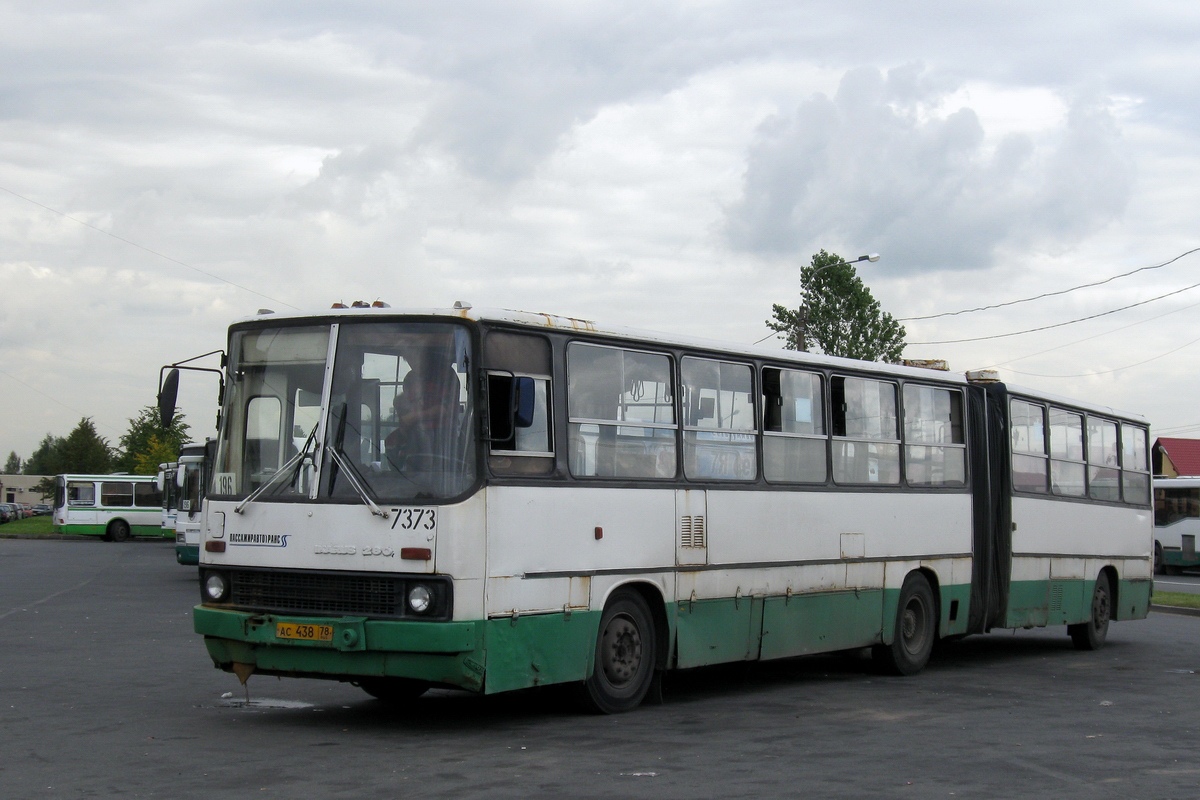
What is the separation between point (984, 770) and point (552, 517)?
3476mm

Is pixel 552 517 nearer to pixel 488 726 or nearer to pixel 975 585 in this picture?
pixel 488 726

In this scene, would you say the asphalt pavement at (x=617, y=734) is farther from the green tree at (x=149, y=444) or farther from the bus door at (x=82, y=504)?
the green tree at (x=149, y=444)

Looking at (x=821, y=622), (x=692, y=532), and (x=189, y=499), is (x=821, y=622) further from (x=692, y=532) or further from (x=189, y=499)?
(x=189, y=499)

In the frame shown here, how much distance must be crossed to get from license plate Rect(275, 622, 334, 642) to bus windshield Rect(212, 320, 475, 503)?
35.0 inches

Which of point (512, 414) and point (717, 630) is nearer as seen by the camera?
point (512, 414)

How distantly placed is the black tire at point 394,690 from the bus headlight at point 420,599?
5.54ft

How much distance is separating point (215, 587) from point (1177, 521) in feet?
126

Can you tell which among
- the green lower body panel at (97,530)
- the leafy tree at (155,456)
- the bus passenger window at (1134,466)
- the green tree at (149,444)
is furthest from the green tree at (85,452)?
the bus passenger window at (1134,466)

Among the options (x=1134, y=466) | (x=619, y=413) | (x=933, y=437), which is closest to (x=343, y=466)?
(x=619, y=413)

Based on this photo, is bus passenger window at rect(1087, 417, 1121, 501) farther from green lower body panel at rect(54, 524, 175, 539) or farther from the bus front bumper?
green lower body panel at rect(54, 524, 175, 539)

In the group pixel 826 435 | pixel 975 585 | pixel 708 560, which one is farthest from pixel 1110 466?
pixel 708 560

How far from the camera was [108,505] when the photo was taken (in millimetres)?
61844

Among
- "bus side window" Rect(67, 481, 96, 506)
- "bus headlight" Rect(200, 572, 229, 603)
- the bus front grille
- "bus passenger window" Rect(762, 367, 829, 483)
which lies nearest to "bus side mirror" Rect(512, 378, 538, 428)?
the bus front grille

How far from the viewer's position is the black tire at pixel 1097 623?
18.5 m
